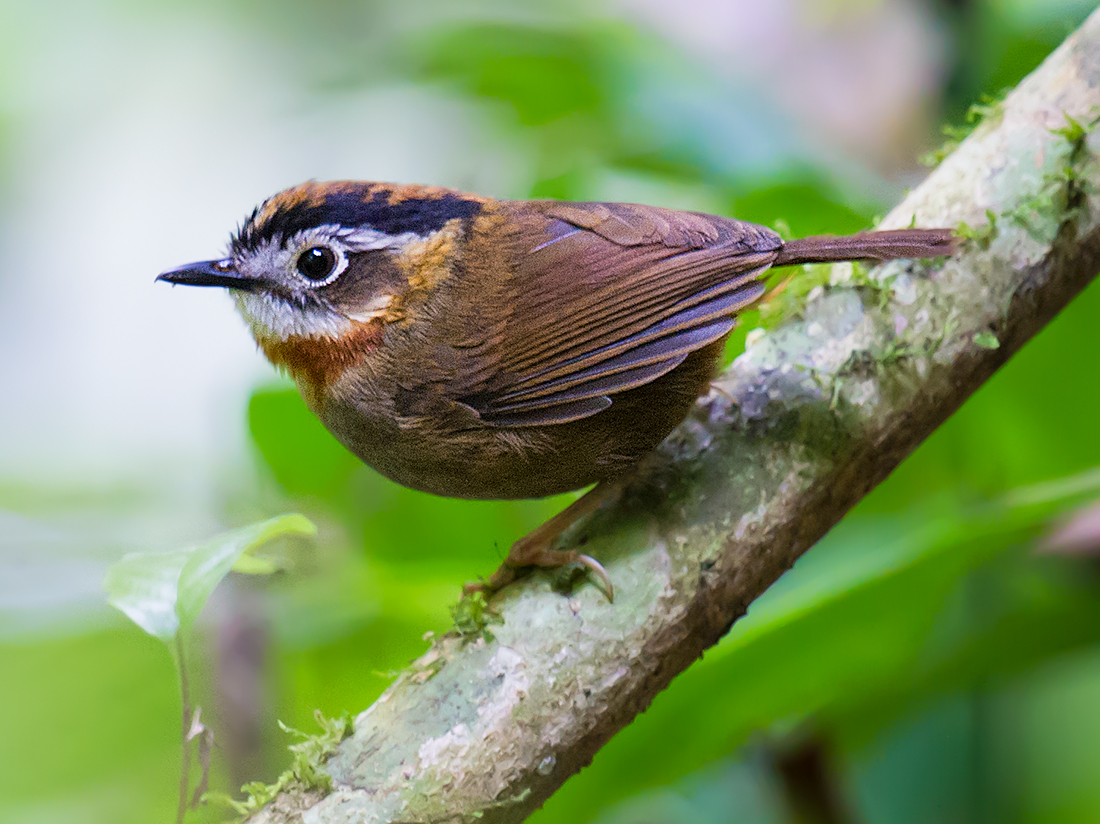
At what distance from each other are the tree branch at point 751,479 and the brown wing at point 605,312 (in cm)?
26

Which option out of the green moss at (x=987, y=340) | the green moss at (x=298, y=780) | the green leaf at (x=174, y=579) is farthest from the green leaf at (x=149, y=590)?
the green moss at (x=987, y=340)

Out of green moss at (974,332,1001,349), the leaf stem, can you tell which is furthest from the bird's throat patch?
green moss at (974,332,1001,349)

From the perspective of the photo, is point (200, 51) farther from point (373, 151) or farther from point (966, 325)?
point (966, 325)

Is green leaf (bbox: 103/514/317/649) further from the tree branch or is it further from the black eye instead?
the black eye

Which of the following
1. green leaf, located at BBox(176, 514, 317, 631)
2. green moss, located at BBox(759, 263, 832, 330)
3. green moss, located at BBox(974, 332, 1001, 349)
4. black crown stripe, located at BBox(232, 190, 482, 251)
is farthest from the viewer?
green moss, located at BBox(759, 263, 832, 330)

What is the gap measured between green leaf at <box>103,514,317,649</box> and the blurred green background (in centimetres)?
41

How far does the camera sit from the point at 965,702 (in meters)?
3.24

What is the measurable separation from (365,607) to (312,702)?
0.26m

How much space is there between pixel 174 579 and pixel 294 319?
0.73m

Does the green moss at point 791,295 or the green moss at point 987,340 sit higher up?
the green moss at point 791,295

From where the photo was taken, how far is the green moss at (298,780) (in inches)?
63.3

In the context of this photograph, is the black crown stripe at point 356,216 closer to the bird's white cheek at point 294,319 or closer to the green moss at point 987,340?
the bird's white cheek at point 294,319

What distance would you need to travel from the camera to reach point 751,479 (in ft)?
6.53

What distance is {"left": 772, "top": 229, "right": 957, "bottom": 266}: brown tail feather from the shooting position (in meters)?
1.94
